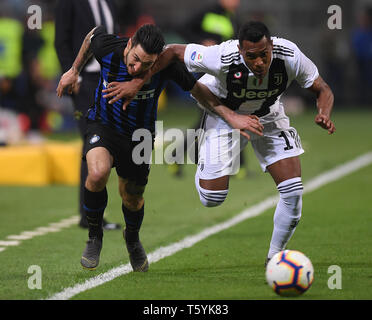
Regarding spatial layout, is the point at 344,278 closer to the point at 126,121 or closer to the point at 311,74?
the point at 311,74

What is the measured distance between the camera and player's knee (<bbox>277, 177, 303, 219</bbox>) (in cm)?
665

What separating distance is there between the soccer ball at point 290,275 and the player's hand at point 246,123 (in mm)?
984

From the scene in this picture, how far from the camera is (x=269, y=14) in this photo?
2545 cm

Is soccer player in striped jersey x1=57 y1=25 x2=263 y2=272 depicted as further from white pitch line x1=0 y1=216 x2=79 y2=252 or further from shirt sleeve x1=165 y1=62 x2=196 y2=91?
white pitch line x1=0 y1=216 x2=79 y2=252

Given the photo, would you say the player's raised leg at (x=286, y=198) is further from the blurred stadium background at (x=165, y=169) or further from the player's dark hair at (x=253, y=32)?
the player's dark hair at (x=253, y=32)

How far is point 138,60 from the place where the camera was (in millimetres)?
6293

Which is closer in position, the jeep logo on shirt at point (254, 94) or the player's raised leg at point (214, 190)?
the jeep logo on shirt at point (254, 94)

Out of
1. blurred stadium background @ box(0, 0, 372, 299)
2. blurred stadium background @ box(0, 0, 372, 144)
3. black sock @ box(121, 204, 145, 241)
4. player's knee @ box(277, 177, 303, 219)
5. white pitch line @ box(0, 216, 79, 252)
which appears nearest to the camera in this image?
player's knee @ box(277, 177, 303, 219)

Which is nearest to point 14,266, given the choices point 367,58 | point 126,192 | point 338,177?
point 126,192

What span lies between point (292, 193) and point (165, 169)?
269 inches

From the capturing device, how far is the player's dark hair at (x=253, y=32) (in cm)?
627

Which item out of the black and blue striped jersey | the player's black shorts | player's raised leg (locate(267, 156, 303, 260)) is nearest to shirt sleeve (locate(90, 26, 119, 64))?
the black and blue striped jersey

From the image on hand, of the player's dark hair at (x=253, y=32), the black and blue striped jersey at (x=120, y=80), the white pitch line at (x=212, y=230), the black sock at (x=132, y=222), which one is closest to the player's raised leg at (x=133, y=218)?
the black sock at (x=132, y=222)

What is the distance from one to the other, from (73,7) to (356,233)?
337 centimetres
